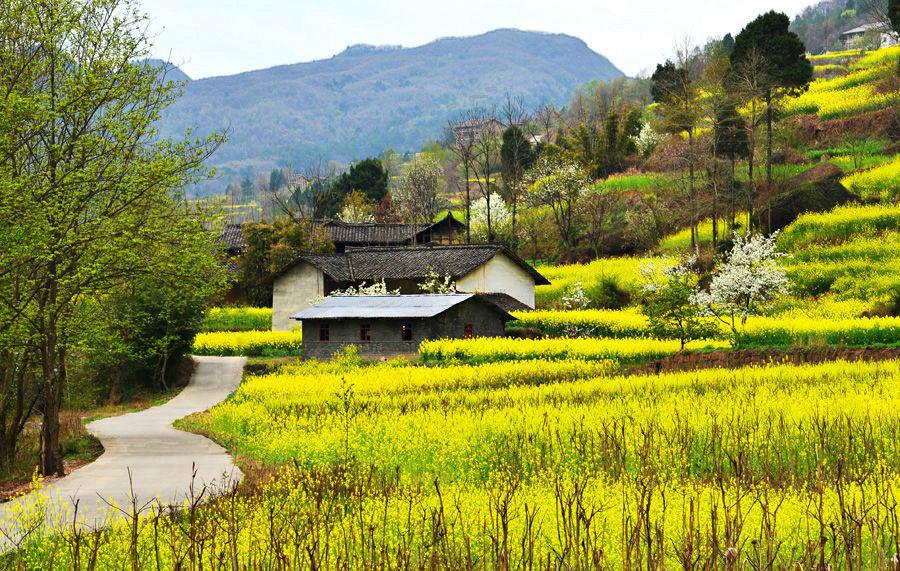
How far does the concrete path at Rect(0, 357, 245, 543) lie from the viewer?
46.6 feet

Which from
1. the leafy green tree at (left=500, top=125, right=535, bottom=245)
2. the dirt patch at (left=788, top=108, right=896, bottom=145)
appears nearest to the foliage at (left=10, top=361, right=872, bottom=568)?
the dirt patch at (left=788, top=108, right=896, bottom=145)

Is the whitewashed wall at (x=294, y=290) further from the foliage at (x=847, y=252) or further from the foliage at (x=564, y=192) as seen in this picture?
the foliage at (x=847, y=252)

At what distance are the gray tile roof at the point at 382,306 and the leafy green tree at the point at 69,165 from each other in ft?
78.1

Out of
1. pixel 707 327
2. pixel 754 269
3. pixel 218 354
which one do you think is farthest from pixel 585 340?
pixel 218 354

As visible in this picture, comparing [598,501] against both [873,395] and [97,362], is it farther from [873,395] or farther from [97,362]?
[97,362]

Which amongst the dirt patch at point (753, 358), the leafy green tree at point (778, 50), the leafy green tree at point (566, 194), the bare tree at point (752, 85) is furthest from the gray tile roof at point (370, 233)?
the dirt patch at point (753, 358)

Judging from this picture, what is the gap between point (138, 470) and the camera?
1856cm

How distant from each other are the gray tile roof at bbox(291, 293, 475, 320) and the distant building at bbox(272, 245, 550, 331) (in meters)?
8.78

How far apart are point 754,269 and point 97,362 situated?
2937 centimetres

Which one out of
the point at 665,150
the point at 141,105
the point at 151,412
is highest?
the point at 665,150

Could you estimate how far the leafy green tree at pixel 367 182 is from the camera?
11531 cm

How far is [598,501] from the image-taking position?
39.4 feet

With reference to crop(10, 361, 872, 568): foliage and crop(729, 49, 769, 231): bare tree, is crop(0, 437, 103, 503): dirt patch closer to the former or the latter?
crop(10, 361, 872, 568): foliage

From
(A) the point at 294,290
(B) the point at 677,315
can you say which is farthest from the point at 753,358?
(A) the point at 294,290
